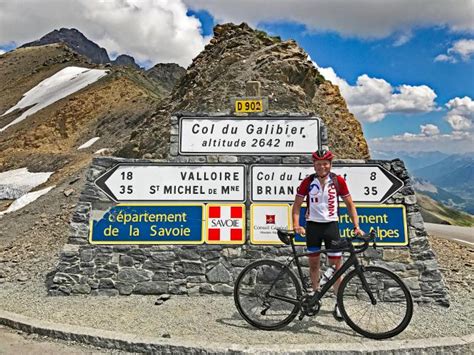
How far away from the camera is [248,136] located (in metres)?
6.53

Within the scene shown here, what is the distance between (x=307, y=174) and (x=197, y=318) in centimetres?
299

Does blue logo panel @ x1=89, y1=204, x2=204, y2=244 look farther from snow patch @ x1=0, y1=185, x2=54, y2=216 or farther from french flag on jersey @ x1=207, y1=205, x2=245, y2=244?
snow patch @ x1=0, y1=185, x2=54, y2=216

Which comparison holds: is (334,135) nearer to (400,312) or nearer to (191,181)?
(191,181)

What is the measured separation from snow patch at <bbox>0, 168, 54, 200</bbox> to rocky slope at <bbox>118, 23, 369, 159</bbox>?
7.40 metres

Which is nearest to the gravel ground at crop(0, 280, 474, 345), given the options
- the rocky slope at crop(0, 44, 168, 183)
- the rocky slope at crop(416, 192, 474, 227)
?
the rocky slope at crop(0, 44, 168, 183)

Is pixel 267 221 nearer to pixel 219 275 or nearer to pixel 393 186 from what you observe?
pixel 219 275

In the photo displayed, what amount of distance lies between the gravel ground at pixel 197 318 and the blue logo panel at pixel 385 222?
112 cm

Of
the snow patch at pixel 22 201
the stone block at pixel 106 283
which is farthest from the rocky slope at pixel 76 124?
the stone block at pixel 106 283

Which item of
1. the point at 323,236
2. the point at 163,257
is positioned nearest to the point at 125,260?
the point at 163,257

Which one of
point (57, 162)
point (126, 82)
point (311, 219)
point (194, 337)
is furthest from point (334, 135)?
point (126, 82)

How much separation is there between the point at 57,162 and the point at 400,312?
23339 millimetres

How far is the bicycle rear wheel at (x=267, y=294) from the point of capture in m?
4.65

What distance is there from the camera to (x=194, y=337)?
4363mm

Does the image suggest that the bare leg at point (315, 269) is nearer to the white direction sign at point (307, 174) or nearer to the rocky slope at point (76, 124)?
the white direction sign at point (307, 174)
